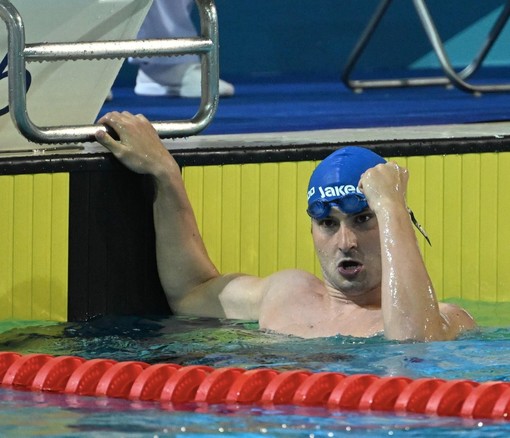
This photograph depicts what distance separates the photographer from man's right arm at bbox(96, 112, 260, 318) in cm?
426

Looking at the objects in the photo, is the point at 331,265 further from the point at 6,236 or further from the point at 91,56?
the point at 6,236

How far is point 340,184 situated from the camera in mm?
3824

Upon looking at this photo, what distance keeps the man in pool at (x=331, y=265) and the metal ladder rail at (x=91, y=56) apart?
13cm

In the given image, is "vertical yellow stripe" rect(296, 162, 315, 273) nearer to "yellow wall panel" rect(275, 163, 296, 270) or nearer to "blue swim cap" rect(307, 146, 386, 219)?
"yellow wall panel" rect(275, 163, 296, 270)

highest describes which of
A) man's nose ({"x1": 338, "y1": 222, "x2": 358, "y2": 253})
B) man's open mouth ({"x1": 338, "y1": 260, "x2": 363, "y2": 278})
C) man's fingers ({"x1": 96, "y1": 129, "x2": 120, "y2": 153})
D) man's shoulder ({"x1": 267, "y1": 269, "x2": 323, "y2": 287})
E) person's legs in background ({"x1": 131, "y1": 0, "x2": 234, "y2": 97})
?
person's legs in background ({"x1": 131, "y1": 0, "x2": 234, "y2": 97})

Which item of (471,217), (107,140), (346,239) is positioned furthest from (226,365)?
(471,217)

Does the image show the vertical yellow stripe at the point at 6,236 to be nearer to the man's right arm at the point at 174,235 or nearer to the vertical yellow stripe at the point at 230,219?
the man's right arm at the point at 174,235

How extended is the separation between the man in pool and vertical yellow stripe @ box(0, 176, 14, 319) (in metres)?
0.38

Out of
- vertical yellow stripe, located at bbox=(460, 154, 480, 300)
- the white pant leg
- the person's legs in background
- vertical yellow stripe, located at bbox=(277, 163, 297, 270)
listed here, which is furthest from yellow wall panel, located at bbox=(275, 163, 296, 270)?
the white pant leg

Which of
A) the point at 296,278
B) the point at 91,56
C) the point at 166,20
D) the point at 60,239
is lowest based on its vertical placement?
the point at 296,278

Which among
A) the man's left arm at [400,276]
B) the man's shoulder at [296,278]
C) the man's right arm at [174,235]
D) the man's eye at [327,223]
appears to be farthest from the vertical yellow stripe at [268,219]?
the man's left arm at [400,276]

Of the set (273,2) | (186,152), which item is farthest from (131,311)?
(273,2)

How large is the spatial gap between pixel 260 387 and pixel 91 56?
1.39m

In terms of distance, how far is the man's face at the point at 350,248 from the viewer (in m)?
3.79
